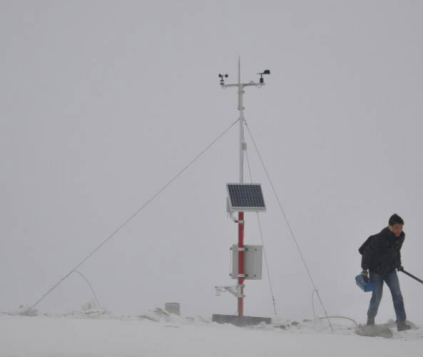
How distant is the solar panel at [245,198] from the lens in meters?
13.5

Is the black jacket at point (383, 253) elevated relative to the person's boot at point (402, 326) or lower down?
elevated

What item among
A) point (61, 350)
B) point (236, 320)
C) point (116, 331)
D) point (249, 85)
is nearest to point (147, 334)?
point (116, 331)

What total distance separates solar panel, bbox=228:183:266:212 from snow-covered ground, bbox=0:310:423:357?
296cm

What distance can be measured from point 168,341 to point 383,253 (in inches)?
165

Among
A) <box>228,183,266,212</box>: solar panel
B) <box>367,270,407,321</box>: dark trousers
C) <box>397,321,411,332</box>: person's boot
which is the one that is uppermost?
<box>228,183,266,212</box>: solar panel

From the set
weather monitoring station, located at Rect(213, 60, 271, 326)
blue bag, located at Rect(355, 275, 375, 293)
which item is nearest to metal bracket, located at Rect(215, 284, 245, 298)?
weather monitoring station, located at Rect(213, 60, 271, 326)

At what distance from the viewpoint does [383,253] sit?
1124 centimetres

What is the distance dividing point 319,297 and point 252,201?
7.44ft

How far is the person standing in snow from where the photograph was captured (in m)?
11.2

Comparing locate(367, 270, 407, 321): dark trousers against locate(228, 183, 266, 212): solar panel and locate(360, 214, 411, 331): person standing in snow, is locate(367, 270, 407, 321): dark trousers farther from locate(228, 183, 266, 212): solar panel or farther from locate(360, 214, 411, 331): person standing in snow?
locate(228, 183, 266, 212): solar panel

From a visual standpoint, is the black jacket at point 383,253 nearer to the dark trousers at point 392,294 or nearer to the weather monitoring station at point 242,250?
the dark trousers at point 392,294

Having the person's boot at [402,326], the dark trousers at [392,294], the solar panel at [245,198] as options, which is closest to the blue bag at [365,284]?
the dark trousers at [392,294]

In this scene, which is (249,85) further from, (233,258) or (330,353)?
(330,353)

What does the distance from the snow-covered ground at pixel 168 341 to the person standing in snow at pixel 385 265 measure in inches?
18.4
